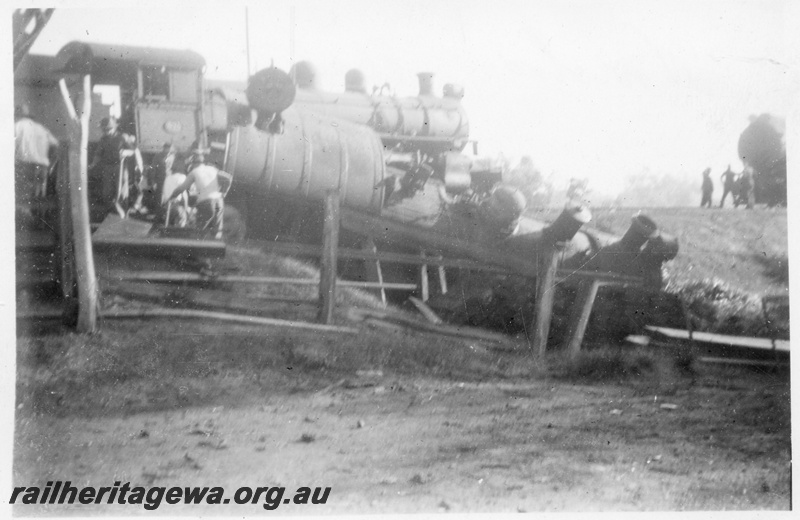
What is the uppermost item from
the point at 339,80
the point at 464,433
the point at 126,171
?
the point at 339,80

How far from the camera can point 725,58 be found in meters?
4.21

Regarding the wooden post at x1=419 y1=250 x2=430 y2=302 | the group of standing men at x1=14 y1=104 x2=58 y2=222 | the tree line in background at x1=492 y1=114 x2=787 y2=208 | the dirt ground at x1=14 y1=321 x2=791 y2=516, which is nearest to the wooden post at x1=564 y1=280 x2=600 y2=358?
the dirt ground at x1=14 y1=321 x2=791 y2=516

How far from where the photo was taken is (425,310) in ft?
14.0

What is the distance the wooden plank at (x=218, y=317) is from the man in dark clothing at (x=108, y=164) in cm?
52

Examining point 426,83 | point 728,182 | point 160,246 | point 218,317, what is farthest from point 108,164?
point 728,182

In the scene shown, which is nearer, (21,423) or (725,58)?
(21,423)

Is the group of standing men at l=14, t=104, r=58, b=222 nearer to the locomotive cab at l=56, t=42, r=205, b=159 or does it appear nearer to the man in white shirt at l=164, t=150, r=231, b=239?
the locomotive cab at l=56, t=42, r=205, b=159

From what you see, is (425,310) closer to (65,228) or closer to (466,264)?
(466,264)

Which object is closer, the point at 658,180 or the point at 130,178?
the point at 130,178

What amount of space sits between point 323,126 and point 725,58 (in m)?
2.31

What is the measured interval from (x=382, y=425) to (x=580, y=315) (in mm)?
1308

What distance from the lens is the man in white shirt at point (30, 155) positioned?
385 cm

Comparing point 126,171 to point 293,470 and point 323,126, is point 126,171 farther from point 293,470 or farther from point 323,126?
point 293,470

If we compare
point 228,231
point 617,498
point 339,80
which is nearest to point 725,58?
point 339,80
